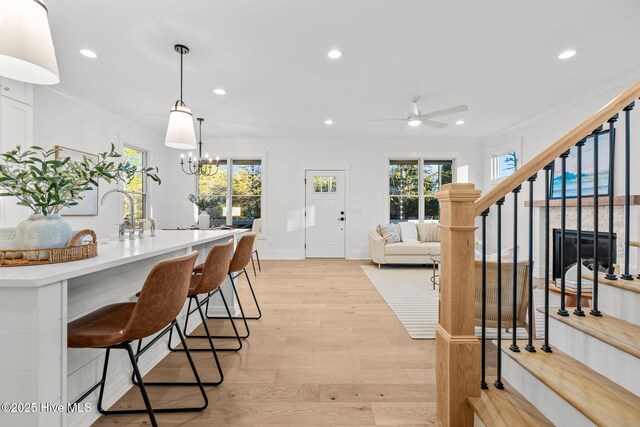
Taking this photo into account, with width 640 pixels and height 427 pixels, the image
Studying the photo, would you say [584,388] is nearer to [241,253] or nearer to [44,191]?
[241,253]

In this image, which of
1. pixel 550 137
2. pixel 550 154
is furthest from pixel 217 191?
pixel 550 137

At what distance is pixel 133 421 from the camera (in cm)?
148

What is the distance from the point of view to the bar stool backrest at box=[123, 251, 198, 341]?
3.71 feet

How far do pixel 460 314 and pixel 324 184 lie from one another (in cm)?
529

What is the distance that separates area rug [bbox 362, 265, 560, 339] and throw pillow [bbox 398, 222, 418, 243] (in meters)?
0.63

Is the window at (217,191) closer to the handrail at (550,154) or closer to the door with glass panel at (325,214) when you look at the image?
the door with glass panel at (325,214)

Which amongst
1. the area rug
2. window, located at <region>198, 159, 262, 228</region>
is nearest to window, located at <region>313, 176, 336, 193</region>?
window, located at <region>198, 159, 262, 228</region>

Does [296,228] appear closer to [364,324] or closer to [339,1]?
[364,324]

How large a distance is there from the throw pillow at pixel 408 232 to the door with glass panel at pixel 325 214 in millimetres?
1263

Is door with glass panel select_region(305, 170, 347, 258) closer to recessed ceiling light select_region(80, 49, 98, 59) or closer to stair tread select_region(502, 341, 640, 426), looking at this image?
recessed ceiling light select_region(80, 49, 98, 59)

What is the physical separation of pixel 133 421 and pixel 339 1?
2.99 metres

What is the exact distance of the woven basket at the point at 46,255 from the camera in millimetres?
1104

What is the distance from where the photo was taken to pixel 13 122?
301 centimetres

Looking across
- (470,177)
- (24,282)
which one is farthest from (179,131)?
(470,177)
